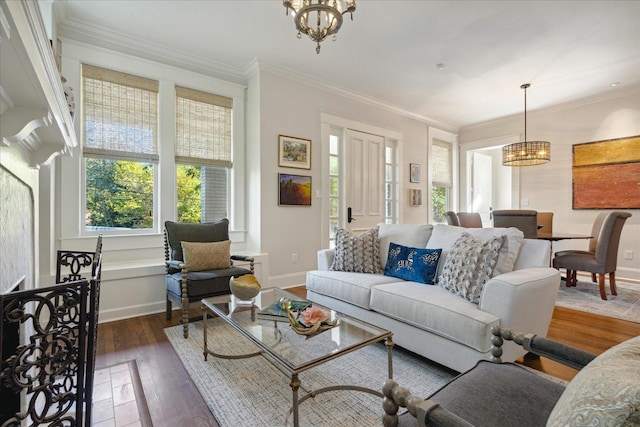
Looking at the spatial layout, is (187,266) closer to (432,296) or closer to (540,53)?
(432,296)

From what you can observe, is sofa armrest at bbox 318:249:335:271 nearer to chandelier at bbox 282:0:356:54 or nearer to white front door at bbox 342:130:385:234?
white front door at bbox 342:130:385:234

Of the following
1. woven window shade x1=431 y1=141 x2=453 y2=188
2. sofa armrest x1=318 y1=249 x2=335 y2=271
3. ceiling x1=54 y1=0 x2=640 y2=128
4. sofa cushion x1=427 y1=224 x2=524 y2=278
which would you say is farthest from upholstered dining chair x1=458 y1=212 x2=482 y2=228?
sofa armrest x1=318 y1=249 x2=335 y2=271

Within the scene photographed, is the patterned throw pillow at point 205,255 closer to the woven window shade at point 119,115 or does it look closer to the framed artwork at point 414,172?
the woven window shade at point 119,115

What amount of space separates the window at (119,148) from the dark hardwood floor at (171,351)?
3.75ft

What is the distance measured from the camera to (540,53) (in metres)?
3.47

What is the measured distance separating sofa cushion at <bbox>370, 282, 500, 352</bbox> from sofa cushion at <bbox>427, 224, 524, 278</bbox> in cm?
36

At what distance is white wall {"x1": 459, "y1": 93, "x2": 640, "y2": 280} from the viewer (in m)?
A: 4.48

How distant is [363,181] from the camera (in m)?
4.84

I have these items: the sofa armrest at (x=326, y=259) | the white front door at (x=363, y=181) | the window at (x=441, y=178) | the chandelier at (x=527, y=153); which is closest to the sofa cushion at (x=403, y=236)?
the sofa armrest at (x=326, y=259)

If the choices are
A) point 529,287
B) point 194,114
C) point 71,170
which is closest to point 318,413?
point 529,287

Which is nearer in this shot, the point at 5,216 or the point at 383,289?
the point at 5,216

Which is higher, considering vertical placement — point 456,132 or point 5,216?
point 456,132

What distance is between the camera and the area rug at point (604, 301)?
121 inches

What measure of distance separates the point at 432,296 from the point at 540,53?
330 cm
